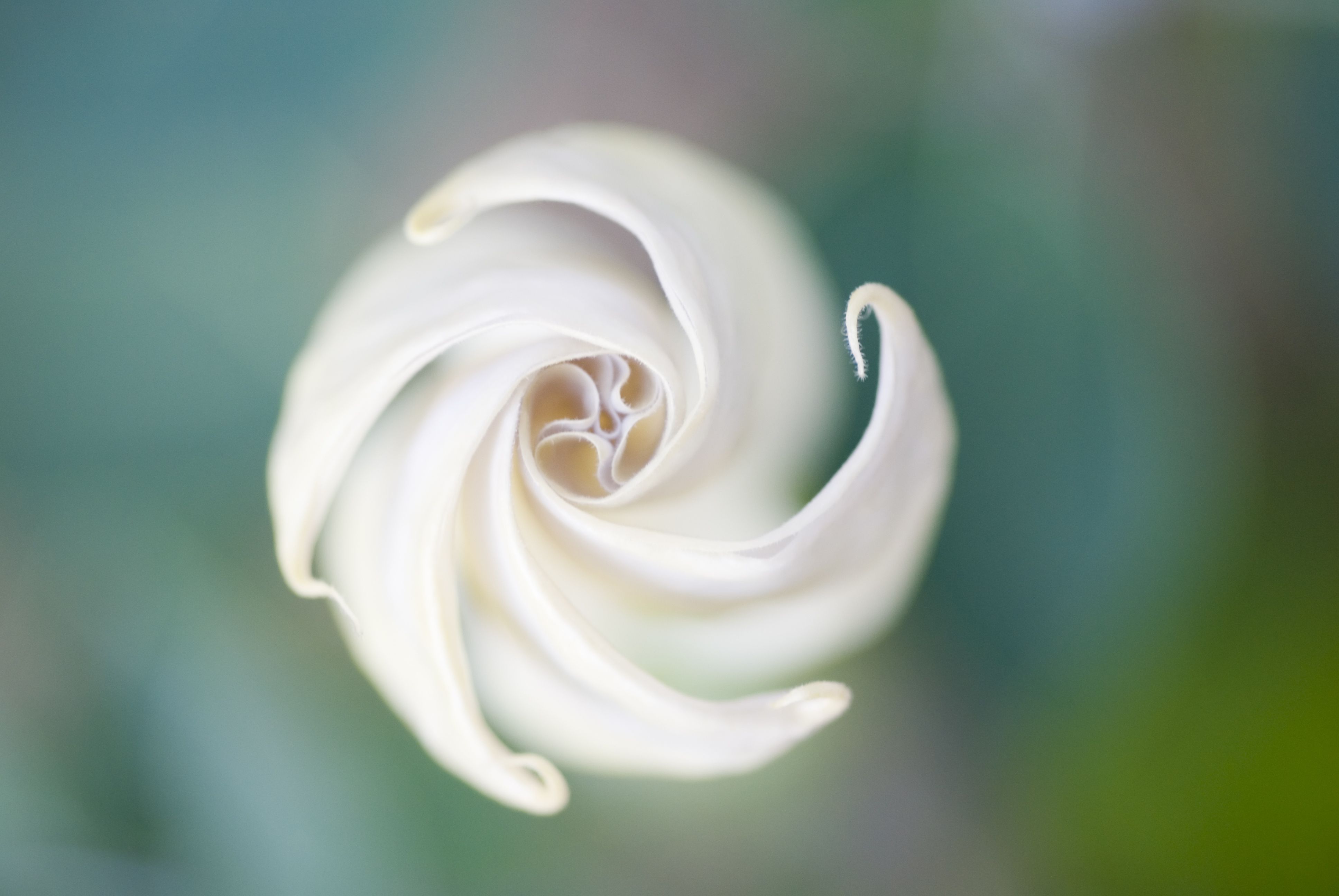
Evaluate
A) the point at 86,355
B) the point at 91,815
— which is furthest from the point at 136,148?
the point at 91,815

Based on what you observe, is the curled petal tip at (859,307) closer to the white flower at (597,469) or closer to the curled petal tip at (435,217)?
the white flower at (597,469)

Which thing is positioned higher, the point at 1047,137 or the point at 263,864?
the point at 1047,137

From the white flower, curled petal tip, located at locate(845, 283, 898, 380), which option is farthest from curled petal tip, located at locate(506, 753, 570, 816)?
curled petal tip, located at locate(845, 283, 898, 380)

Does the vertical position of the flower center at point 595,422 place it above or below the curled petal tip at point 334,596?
above

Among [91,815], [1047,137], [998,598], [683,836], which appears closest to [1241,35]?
[1047,137]

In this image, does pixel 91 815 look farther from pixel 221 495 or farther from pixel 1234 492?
pixel 1234 492

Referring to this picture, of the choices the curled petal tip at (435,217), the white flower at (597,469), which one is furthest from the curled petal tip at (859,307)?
the curled petal tip at (435,217)

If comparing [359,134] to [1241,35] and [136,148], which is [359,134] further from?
[1241,35]

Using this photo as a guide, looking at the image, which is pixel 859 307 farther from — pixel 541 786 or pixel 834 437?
pixel 541 786
